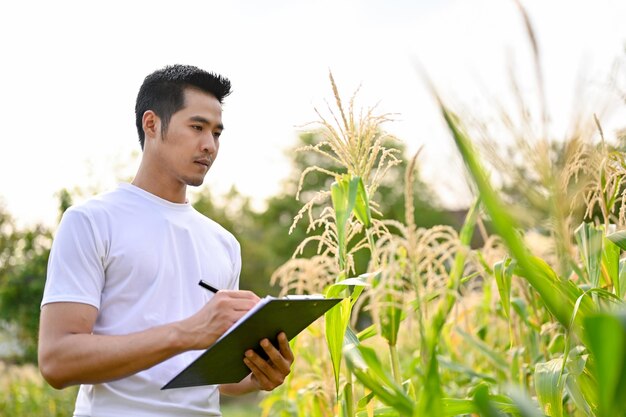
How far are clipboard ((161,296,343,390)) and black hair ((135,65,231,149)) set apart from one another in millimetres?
812

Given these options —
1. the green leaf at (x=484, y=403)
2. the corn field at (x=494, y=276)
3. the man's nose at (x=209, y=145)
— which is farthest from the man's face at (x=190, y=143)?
the green leaf at (x=484, y=403)

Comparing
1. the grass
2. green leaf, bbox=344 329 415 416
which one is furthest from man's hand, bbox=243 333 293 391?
the grass

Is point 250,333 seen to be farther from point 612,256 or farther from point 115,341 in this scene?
point 612,256

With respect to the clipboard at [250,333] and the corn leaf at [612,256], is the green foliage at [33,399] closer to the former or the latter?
the clipboard at [250,333]

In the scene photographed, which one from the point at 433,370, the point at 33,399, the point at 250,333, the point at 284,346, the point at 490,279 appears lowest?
the point at 33,399

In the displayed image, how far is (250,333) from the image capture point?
196cm

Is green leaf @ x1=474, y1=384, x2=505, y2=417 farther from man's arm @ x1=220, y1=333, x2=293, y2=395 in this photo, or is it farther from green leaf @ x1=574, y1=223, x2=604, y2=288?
green leaf @ x1=574, y1=223, x2=604, y2=288

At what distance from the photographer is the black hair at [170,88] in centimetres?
260

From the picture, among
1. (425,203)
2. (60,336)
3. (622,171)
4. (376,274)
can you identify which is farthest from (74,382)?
(425,203)

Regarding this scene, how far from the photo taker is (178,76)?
267 centimetres

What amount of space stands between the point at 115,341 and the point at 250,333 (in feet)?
1.23

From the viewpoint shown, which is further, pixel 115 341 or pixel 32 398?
pixel 32 398

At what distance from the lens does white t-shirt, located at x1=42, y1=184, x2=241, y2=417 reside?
218cm

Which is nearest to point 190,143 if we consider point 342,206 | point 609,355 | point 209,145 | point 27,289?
point 209,145
